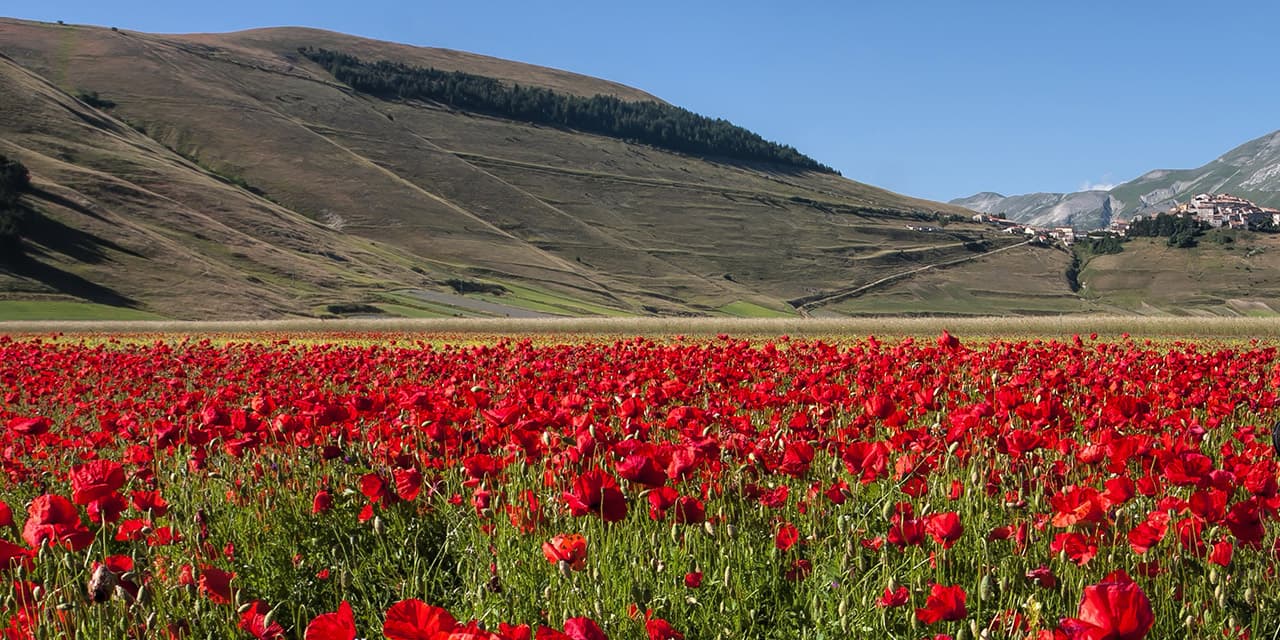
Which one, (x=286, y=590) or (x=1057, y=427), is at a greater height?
(x=1057, y=427)

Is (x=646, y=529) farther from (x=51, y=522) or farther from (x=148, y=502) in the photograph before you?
(x=51, y=522)

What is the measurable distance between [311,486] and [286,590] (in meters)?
1.29

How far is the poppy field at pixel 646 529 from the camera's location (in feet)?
11.3

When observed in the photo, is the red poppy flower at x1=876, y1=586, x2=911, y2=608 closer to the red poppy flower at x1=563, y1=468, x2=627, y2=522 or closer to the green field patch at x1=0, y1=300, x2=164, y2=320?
the red poppy flower at x1=563, y1=468, x2=627, y2=522

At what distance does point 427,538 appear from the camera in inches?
200

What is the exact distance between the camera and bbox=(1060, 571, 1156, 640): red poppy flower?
2156 mm

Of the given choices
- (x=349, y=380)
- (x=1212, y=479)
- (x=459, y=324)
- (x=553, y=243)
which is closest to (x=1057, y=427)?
(x=1212, y=479)

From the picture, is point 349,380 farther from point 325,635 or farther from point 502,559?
point 325,635

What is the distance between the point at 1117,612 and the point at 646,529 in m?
2.64

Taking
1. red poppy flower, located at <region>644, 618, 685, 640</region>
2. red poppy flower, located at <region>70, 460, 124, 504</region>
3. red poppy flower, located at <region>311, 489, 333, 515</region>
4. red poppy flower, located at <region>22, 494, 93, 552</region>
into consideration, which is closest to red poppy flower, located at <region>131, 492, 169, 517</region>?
red poppy flower, located at <region>70, 460, 124, 504</region>

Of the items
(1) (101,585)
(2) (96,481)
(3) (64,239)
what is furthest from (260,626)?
(3) (64,239)

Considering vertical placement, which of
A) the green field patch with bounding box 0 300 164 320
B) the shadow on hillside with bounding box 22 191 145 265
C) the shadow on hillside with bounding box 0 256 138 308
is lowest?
the green field patch with bounding box 0 300 164 320

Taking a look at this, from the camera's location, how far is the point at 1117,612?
7.13 feet

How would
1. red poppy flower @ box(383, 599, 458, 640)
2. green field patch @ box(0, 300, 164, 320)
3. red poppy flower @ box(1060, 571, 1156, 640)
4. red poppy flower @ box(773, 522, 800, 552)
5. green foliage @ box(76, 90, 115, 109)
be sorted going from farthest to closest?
green foliage @ box(76, 90, 115, 109) → green field patch @ box(0, 300, 164, 320) → red poppy flower @ box(773, 522, 800, 552) → red poppy flower @ box(1060, 571, 1156, 640) → red poppy flower @ box(383, 599, 458, 640)
